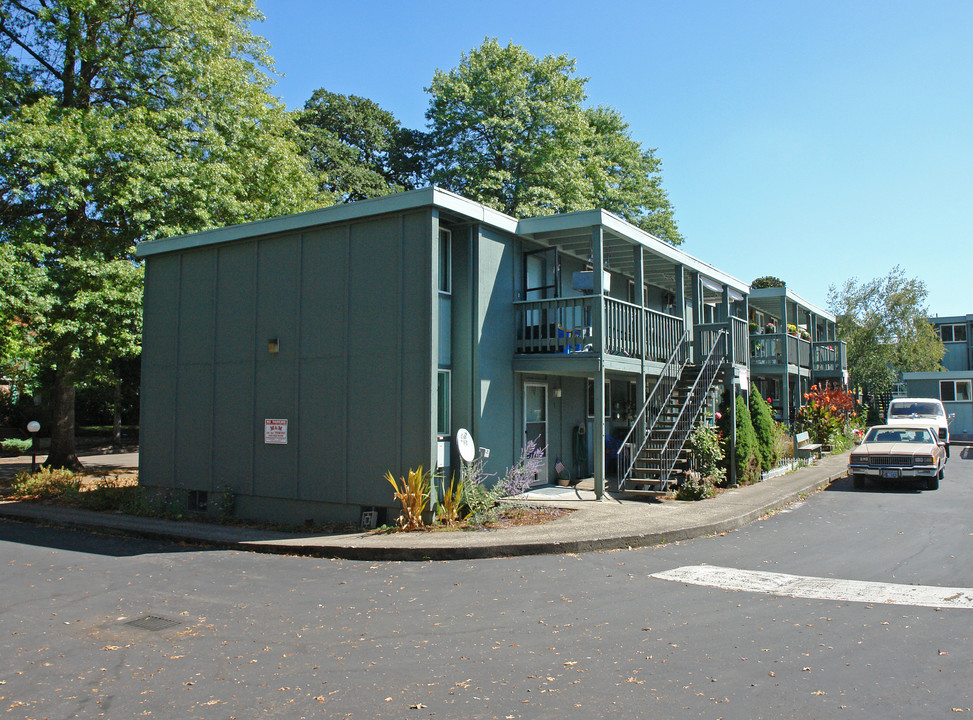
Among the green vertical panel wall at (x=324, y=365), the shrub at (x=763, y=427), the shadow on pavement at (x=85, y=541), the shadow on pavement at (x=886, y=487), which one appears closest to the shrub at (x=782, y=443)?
the shrub at (x=763, y=427)

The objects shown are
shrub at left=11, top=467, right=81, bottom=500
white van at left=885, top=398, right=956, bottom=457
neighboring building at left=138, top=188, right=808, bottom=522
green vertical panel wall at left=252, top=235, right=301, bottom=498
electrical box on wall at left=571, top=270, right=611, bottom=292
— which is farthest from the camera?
white van at left=885, top=398, right=956, bottom=457

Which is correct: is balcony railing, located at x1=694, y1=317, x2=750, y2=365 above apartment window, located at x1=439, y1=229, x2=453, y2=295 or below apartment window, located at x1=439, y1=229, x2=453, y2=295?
below

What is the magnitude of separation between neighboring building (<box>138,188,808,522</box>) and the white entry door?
0.17ft

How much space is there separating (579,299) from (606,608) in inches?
297

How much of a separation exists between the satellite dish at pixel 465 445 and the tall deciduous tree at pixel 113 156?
417 inches

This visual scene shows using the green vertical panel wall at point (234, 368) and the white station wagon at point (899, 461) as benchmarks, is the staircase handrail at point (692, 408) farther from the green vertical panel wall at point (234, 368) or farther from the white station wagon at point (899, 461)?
the green vertical panel wall at point (234, 368)

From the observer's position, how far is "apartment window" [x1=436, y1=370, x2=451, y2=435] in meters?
12.7

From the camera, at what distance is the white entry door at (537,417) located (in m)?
14.8

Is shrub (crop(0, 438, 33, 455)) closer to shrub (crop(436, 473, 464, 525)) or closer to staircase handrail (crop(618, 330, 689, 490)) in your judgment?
shrub (crop(436, 473, 464, 525))

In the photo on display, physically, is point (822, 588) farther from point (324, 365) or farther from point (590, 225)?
point (324, 365)

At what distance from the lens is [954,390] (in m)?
39.4

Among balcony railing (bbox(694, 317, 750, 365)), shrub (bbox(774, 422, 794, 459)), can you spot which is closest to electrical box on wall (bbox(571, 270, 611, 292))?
balcony railing (bbox(694, 317, 750, 365))

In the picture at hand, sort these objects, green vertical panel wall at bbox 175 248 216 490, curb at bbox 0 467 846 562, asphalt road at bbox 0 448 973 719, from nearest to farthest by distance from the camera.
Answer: asphalt road at bbox 0 448 973 719 → curb at bbox 0 467 846 562 → green vertical panel wall at bbox 175 248 216 490

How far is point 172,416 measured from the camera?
50.9 ft
